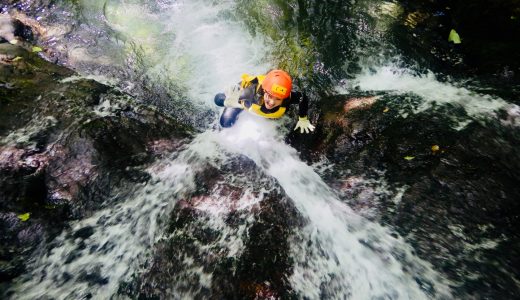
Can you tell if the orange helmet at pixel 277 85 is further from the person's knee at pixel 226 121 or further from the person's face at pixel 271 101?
the person's knee at pixel 226 121

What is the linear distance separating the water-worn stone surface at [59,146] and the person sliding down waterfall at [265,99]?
3.06 ft

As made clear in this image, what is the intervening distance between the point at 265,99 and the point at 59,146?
2.98 m

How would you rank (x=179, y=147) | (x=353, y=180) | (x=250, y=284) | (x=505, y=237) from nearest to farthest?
(x=250, y=284), (x=505, y=237), (x=353, y=180), (x=179, y=147)

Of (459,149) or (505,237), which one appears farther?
(459,149)

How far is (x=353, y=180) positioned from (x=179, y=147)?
8.59ft

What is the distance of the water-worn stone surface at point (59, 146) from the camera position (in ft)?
12.3

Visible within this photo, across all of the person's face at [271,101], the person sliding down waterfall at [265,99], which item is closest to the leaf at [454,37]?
the person sliding down waterfall at [265,99]

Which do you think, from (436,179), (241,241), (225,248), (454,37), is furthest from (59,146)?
(454,37)

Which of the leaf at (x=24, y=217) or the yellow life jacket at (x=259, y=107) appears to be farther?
the yellow life jacket at (x=259, y=107)

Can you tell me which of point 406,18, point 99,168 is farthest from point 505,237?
point 406,18

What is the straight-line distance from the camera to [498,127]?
4488 mm

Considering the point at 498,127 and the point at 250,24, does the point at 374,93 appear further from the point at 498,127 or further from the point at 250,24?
the point at 250,24

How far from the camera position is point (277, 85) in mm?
4703

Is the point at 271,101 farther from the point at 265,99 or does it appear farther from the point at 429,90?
the point at 429,90
